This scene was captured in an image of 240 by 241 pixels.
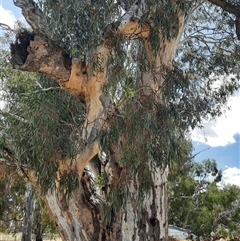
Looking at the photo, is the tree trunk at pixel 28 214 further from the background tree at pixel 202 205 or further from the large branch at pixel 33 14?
the large branch at pixel 33 14

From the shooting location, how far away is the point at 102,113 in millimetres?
4477

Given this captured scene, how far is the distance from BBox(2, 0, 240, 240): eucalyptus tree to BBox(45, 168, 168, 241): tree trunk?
0.01m

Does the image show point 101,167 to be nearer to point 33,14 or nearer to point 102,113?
point 102,113

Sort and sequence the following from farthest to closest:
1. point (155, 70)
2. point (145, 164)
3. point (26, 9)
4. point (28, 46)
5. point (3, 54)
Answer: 1. point (3, 54)
2. point (155, 70)
3. point (26, 9)
4. point (145, 164)
5. point (28, 46)

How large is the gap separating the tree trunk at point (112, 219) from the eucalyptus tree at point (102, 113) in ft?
0.04

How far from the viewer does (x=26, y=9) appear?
14.5 feet

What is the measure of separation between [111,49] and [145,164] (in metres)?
1.28

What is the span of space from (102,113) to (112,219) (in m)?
1.31

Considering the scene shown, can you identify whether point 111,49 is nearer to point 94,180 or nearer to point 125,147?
point 125,147

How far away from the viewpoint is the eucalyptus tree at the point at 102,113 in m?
4.07

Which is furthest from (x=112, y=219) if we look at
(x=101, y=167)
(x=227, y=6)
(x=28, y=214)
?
(x=28, y=214)

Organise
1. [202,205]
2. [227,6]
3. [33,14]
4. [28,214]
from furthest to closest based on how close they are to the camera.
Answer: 1. [202,205]
2. [28,214]
3. [227,6]
4. [33,14]

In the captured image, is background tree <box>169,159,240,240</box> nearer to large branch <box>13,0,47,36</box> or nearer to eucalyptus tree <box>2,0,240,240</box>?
eucalyptus tree <box>2,0,240,240</box>

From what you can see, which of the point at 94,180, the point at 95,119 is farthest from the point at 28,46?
the point at 94,180
